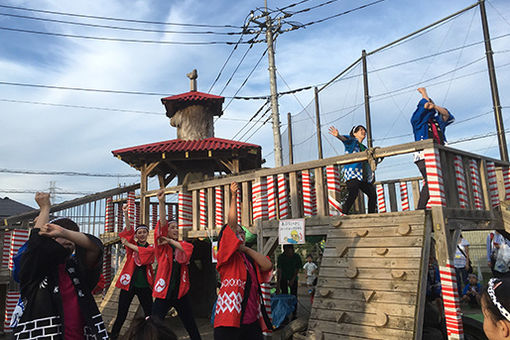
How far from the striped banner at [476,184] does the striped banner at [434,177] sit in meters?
1.47

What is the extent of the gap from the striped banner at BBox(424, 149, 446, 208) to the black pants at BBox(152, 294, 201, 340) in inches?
142

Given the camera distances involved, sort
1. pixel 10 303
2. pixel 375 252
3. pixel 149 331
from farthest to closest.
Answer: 1. pixel 10 303
2. pixel 375 252
3. pixel 149 331

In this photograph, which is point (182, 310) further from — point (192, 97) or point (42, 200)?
point (192, 97)

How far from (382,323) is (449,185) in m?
2.51

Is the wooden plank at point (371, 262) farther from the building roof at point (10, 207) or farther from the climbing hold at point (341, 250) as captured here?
the building roof at point (10, 207)

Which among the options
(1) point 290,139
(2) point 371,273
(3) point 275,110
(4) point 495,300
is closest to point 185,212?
(2) point 371,273

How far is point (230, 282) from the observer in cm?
378

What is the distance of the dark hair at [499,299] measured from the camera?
1.69 metres

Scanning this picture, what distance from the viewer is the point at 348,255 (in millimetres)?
5438

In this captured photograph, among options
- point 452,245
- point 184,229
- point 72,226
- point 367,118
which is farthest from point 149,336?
point 367,118

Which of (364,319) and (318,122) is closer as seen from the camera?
(364,319)

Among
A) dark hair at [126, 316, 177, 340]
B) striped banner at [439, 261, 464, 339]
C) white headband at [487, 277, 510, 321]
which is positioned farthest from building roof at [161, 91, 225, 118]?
white headband at [487, 277, 510, 321]

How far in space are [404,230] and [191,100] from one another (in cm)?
914

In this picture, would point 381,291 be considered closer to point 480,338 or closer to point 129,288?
point 480,338
